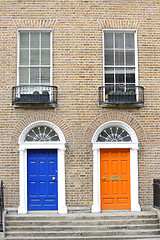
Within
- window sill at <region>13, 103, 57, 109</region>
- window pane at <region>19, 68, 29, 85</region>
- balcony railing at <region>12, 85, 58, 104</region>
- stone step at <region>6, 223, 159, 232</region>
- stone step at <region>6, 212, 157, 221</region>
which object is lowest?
stone step at <region>6, 223, 159, 232</region>

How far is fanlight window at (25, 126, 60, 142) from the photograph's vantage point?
38.7 feet

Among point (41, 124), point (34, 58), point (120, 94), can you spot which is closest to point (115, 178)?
point (120, 94)

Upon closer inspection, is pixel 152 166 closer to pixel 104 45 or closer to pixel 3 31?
pixel 104 45

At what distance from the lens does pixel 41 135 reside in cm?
1182

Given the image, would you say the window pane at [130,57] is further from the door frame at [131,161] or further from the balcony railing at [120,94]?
the door frame at [131,161]

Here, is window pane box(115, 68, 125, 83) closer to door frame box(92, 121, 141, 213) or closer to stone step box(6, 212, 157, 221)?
door frame box(92, 121, 141, 213)

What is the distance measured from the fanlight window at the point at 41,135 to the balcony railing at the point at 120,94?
1.89 metres

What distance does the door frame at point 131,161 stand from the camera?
1155cm

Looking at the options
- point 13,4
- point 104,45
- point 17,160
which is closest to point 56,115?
point 17,160

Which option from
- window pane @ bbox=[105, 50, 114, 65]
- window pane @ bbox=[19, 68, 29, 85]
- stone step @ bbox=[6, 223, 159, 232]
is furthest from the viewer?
window pane @ bbox=[105, 50, 114, 65]

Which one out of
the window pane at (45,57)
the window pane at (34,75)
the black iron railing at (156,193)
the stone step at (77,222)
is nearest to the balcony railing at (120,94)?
the window pane at (45,57)

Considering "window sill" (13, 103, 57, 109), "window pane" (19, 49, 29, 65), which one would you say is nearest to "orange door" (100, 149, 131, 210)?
"window sill" (13, 103, 57, 109)

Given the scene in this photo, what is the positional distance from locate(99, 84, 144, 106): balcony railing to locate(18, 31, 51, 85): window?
1.92 meters

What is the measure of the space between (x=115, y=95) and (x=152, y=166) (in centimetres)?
266
